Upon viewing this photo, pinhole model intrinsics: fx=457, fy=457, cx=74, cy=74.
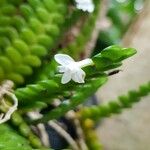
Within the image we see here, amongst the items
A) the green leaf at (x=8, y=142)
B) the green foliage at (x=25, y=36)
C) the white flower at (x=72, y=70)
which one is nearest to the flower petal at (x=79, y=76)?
the white flower at (x=72, y=70)

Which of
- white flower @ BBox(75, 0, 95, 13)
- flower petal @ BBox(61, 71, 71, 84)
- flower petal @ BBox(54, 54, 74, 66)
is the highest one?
white flower @ BBox(75, 0, 95, 13)

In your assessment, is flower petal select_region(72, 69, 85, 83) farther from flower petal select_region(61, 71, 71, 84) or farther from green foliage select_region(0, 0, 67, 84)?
green foliage select_region(0, 0, 67, 84)

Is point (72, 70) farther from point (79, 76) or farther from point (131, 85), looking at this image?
point (131, 85)

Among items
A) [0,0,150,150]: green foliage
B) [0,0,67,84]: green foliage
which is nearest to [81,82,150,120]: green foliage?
[0,0,150,150]: green foliage

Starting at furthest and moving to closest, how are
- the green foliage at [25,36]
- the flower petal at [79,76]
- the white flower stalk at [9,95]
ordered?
1. the green foliage at [25,36]
2. the white flower stalk at [9,95]
3. the flower petal at [79,76]

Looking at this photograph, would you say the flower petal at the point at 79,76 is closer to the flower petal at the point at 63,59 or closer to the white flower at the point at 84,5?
the flower petal at the point at 63,59

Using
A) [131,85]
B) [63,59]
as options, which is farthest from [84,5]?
[131,85]

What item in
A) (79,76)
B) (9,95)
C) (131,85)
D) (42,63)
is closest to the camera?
(79,76)

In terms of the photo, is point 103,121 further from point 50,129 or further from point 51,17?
point 51,17

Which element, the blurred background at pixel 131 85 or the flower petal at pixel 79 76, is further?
the blurred background at pixel 131 85

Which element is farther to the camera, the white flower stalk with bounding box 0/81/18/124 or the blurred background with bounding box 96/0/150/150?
the blurred background with bounding box 96/0/150/150

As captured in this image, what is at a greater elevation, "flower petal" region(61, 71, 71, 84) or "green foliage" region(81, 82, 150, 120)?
"flower petal" region(61, 71, 71, 84)
